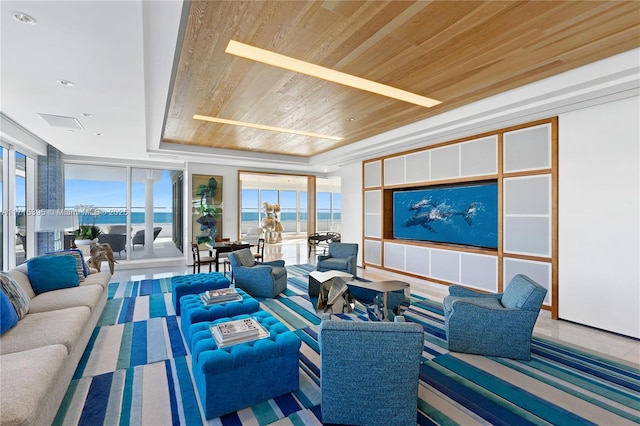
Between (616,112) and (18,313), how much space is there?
6365mm

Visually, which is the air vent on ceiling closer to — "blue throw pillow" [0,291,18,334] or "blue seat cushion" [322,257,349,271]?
"blue throw pillow" [0,291,18,334]

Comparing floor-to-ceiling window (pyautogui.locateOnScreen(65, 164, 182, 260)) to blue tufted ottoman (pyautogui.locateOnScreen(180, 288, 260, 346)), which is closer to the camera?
blue tufted ottoman (pyautogui.locateOnScreen(180, 288, 260, 346))

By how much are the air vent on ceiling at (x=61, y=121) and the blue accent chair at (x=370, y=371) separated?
4507 millimetres

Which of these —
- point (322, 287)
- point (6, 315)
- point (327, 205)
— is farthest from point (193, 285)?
point (327, 205)

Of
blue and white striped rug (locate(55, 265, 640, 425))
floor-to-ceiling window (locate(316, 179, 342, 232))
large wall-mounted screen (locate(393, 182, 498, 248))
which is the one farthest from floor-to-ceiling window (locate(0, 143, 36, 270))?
floor-to-ceiling window (locate(316, 179, 342, 232))

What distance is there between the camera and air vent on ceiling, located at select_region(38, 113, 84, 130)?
3914 millimetres

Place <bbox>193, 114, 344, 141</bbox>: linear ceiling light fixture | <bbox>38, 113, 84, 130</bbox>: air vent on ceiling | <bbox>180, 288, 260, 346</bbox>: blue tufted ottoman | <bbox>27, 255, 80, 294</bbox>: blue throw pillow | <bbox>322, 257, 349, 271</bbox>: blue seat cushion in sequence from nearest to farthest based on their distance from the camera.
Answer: <bbox>180, 288, 260, 346</bbox>: blue tufted ottoman → <bbox>27, 255, 80, 294</bbox>: blue throw pillow → <bbox>38, 113, 84, 130</bbox>: air vent on ceiling → <bbox>193, 114, 344, 141</bbox>: linear ceiling light fixture → <bbox>322, 257, 349, 271</bbox>: blue seat cushion

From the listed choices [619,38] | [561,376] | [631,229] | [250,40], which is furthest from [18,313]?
[631,229]

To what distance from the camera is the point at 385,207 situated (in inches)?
259

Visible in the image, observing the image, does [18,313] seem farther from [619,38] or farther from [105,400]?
[619,38]

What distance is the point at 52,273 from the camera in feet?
11.4

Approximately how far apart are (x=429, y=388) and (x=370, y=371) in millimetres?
856

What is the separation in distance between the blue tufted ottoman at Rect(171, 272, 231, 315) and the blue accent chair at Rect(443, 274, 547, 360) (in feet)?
9.96

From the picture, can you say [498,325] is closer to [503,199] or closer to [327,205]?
[503,199]
